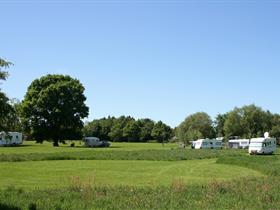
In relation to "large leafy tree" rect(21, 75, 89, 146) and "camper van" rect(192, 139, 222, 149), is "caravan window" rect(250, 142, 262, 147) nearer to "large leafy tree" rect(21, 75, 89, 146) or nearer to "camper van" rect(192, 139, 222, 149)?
"camper van" rect(192, 139, 222, 149)

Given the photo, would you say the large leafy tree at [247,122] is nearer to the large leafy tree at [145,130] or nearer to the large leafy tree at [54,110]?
the large leafy tree at [145,130]

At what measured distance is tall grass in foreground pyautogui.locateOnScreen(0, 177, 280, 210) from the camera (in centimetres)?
1684

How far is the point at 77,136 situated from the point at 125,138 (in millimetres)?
80713

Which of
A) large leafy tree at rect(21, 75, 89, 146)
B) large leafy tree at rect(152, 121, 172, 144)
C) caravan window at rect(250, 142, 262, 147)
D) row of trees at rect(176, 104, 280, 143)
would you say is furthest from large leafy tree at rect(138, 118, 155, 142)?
caravan window at rect(250, 142, 262, 147)

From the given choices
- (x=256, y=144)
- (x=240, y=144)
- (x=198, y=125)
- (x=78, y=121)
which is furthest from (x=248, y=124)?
(x=256, y=144)

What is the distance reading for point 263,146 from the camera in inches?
2918

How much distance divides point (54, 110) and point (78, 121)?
587cm

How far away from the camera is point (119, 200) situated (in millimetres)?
18328

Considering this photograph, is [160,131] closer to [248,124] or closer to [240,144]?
[248,124]

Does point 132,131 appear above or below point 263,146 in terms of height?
above

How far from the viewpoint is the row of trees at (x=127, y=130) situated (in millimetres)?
182000

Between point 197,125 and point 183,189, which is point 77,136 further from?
point 183,189

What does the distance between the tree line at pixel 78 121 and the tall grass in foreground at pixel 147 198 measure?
2.79 m

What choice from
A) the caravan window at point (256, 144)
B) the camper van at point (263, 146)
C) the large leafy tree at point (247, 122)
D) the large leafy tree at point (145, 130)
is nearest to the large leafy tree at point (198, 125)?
the large leafy tree at point (247, 122)
